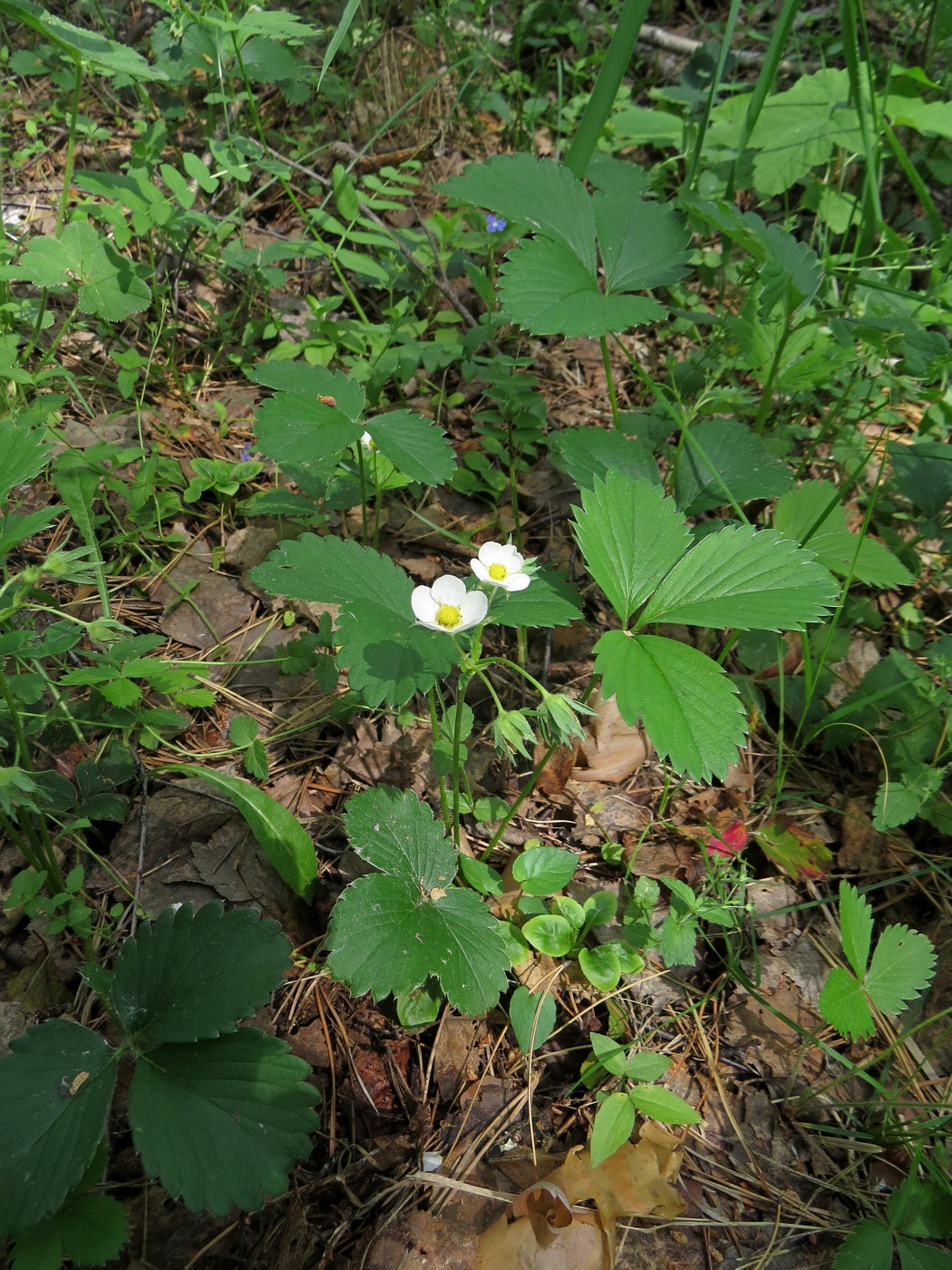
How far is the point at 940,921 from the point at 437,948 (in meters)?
1.21

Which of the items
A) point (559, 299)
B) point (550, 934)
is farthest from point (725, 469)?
point (550, 934)

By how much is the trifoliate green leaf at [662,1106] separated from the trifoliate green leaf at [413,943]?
13.4 inches

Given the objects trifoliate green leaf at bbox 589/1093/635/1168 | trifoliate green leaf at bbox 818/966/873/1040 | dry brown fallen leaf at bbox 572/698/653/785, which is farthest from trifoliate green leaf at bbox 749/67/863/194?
trifoliate green leaf at bbox 589/1093/635/1168

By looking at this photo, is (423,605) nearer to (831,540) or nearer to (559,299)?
(559,299)

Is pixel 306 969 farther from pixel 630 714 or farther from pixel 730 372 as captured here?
pixel 730 372

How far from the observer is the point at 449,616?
1373 millimetres

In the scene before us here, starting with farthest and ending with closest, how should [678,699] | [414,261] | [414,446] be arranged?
[414,261]
[414,446]
[678,699]

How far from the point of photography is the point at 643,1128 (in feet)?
4.74

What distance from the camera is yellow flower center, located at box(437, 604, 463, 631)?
1.36 meters

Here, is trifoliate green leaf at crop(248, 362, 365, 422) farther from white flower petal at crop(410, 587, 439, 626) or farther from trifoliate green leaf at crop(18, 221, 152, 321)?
trifoliate green leaf at crop(18, 221, 152, 321)

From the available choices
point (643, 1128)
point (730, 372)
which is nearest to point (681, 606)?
point (643, 1128)

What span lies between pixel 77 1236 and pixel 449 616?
3.72 feet

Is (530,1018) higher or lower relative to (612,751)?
lower

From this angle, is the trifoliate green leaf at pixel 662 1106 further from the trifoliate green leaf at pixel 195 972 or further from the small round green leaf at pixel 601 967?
the trifoliate green leaf at pixel 195 972
